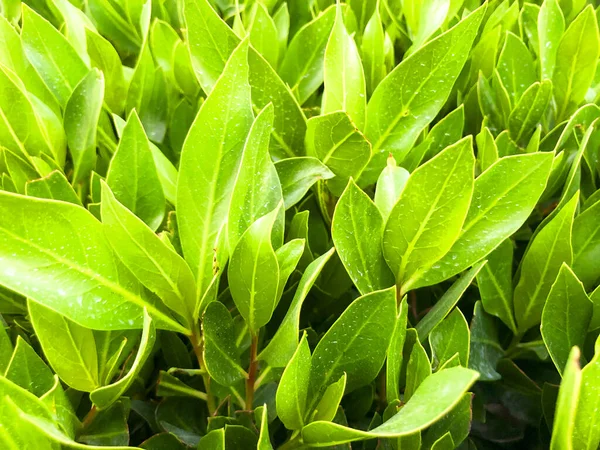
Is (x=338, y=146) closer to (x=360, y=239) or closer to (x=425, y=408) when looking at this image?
(x=360, y=239)

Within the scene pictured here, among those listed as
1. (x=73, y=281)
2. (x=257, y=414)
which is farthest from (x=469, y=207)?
(x=73, y=281)

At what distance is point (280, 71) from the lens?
1062 mm

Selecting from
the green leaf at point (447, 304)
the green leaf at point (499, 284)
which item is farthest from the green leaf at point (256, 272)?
the green leaf at point (499, 284)

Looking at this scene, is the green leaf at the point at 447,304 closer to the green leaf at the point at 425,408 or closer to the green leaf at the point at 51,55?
the green leaf at the point at 425,408

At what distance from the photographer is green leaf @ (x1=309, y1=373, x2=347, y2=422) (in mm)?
613

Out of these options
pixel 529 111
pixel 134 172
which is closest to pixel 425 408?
pixel 134 172

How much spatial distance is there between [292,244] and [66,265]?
0.25 meters

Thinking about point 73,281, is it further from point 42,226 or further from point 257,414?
point 257,414

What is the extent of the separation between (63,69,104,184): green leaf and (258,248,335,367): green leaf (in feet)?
1.47

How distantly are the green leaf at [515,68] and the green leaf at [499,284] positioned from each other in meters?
0.36

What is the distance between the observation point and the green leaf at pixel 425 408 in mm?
490

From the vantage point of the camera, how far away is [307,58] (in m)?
1.05

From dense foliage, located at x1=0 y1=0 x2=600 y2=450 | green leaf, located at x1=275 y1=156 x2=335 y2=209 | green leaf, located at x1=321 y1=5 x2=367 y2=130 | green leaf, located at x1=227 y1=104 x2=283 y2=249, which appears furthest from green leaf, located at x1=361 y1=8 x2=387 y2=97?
green leaf, located at x1=227 y1=104 x2=283 y2=249

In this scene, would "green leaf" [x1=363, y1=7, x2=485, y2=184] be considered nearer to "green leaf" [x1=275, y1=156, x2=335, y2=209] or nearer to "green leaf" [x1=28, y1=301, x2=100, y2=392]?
"green leaf" [x1=275, y1=156, x2=335, y2=209]
